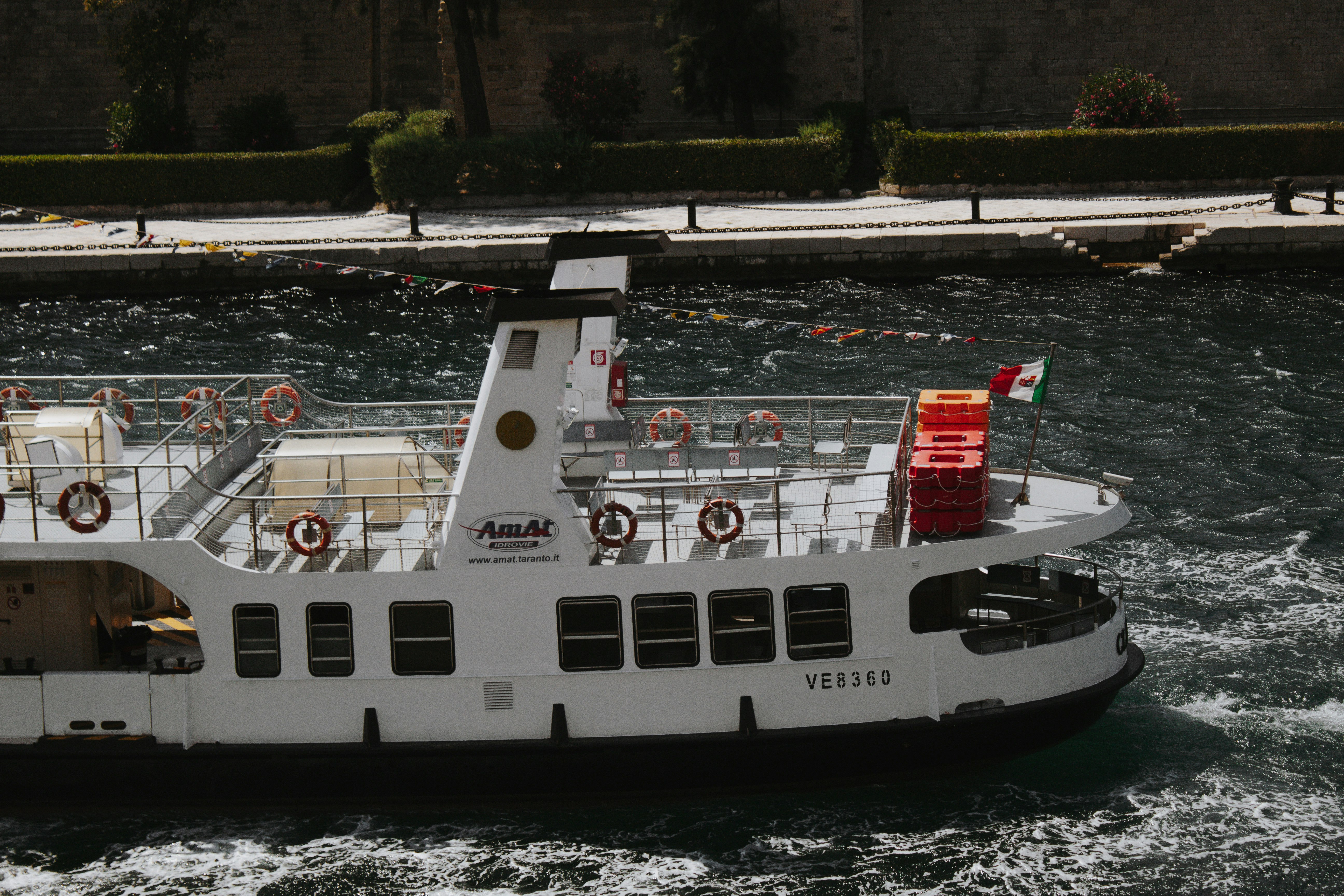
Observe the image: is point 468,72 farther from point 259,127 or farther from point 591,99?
point 259,127

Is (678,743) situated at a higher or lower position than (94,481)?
lower

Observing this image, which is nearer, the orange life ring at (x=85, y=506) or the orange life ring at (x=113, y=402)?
the orange life ring at (x=85, y=506)

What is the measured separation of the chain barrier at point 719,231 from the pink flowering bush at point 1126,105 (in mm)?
4808

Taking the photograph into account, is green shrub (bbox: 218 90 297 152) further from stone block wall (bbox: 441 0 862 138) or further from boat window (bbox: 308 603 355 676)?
boat window (bbox: 308 603 355 676)

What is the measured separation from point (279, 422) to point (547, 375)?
3946mm

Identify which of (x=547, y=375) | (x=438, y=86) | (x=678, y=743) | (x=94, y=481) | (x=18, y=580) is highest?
(x=438, y=86)

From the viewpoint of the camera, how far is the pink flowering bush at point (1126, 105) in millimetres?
35531

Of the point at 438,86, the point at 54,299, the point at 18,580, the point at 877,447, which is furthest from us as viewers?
the point at 438,86

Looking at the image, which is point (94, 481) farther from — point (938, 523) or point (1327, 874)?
point (1327, 874)

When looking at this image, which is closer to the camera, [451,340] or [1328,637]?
[1328,637]

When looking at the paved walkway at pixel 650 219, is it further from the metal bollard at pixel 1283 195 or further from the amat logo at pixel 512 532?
the amat logo at pixel 512 532

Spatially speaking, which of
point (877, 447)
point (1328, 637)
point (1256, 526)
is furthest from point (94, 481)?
point (1256, 526)

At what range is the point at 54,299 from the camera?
100 feet

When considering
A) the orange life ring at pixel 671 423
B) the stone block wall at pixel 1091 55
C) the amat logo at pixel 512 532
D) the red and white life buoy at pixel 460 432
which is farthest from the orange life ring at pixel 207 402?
the stone block wall at pixel 1091 55
